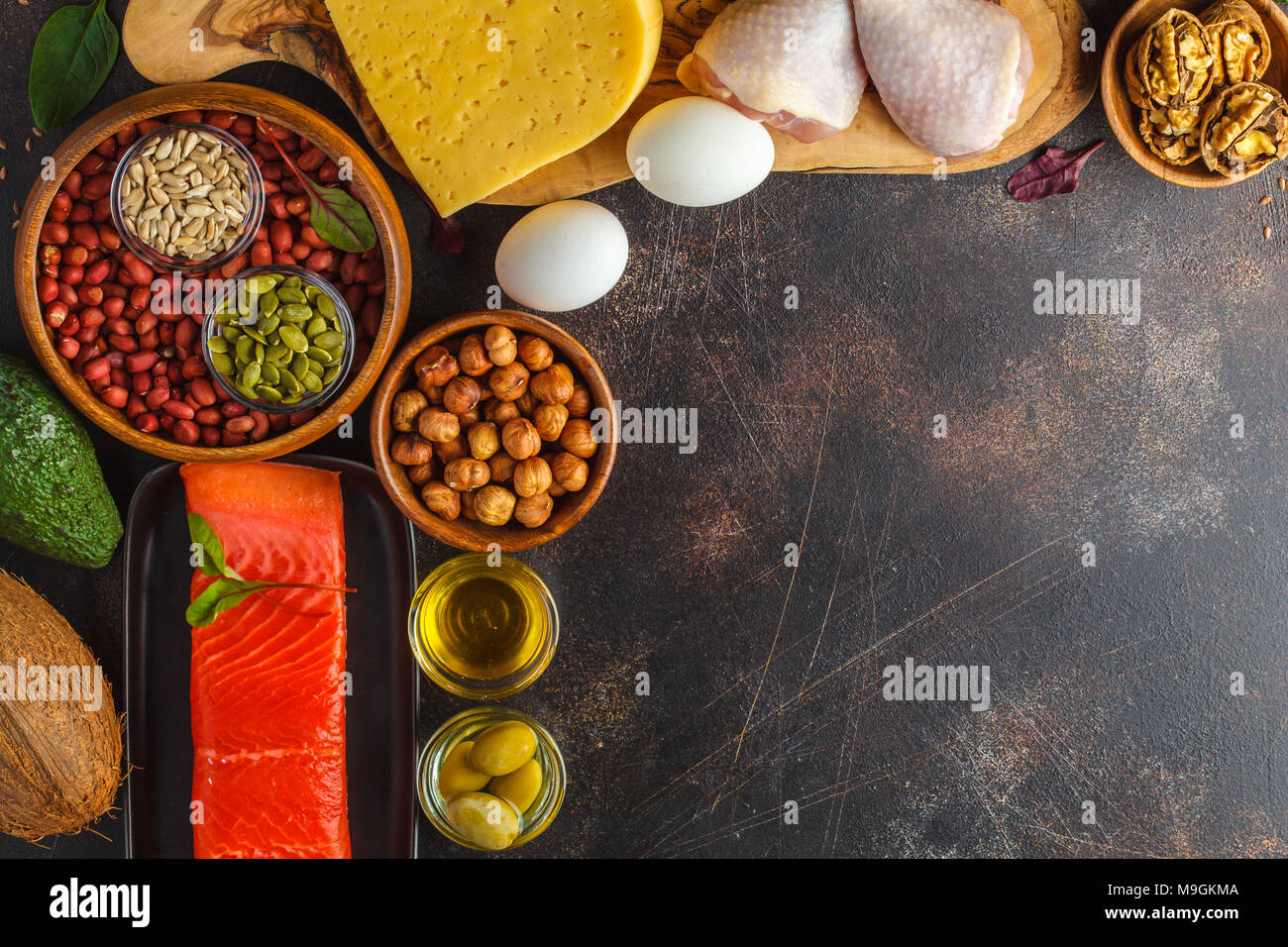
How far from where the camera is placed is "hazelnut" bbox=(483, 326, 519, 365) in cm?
128

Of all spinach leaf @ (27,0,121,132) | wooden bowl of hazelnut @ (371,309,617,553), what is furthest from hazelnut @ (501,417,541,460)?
spinach leaf @ (27,0,121,132)

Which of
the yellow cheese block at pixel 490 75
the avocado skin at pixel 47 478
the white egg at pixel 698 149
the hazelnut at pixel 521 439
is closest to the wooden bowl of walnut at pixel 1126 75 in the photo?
the white egg at pixel 698 149

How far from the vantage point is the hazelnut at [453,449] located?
4.29ft

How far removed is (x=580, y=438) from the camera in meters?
1.29

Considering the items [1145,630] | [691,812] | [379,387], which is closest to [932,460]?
[1145,630]

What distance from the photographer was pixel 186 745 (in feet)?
4.58

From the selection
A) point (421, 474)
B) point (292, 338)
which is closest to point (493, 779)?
point (421, 474)

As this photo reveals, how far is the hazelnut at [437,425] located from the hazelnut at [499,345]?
11 centimetres

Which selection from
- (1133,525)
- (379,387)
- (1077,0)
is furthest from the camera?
(1133,525)

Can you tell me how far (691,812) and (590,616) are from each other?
379mm

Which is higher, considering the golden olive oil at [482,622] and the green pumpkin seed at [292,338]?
the green pumpkin seed at [292,338]

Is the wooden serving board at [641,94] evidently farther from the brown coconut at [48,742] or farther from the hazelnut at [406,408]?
the brown coconut at [48,742]

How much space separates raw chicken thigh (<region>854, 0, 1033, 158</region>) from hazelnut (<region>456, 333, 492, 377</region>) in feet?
2.40

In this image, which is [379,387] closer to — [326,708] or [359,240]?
[359,240]
